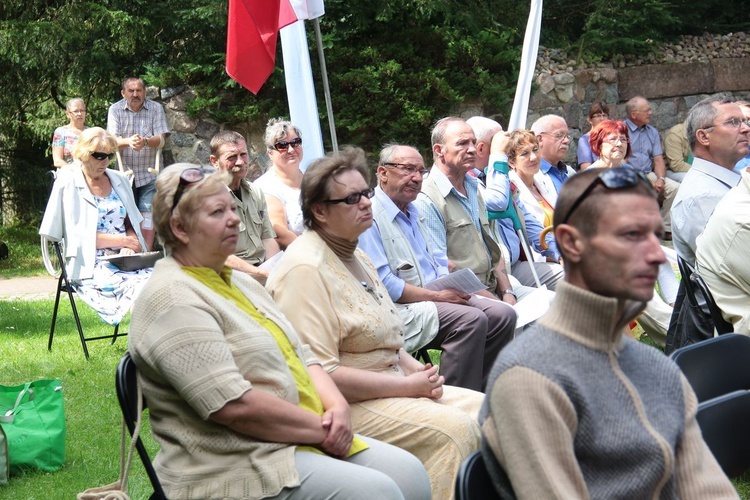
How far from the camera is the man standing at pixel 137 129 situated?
1051 centimetres

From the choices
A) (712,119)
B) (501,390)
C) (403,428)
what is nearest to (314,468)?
(403,428)

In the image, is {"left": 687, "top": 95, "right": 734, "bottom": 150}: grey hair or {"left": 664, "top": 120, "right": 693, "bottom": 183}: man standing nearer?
{"left": 687, "top": 95, "right": 734, "bottom": 150}: grey hair

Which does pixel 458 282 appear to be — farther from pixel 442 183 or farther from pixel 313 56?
pixel 313 56

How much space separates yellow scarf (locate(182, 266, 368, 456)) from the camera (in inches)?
119

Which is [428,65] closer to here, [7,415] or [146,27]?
[146,27]

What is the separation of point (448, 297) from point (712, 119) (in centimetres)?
168

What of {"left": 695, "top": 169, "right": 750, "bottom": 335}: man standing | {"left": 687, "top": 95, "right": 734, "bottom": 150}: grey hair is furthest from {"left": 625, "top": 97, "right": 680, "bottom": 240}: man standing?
{"left": 695, "top": 169, "right": 750, "bottom": 335}: man standing

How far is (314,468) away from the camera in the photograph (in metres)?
2.81

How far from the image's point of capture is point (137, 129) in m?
10.7

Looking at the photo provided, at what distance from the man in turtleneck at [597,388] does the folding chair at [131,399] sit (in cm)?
116

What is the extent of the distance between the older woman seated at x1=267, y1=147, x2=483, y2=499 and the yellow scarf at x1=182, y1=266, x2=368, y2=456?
0.24 m

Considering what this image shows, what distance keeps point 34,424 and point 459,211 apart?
2.57 meters

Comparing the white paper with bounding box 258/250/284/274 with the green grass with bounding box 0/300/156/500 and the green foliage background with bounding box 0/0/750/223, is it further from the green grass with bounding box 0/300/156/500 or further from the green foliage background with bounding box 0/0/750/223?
the green foliage background with bounding box 0/0/750/223

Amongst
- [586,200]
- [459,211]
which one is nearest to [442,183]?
[459,211]
